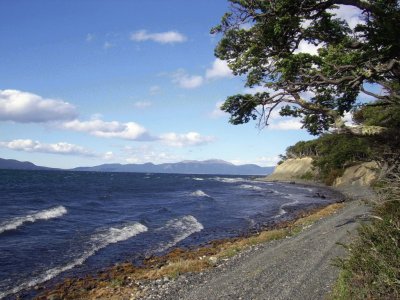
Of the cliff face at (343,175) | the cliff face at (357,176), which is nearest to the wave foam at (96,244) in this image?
the cliff face at (343,175)

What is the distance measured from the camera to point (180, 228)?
3262 centimetres

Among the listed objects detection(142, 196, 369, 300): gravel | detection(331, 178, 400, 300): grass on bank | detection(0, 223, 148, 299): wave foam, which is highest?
detection(331, 178, 400, 300): grass on bank

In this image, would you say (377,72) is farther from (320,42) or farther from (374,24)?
(320,42)

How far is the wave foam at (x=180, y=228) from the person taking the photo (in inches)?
1039

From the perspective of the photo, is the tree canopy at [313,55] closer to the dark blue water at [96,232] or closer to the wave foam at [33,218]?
A: the dark blue water at [96,232]

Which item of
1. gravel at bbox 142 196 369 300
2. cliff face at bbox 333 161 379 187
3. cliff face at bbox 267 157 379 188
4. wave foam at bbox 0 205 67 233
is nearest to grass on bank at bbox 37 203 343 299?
gravel at bbox 142 196 369 300

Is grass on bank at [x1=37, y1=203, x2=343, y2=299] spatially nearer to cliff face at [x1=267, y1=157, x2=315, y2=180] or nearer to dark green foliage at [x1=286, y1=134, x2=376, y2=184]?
dark green foliage at [x1=286, y1=134, x2=376, y2=184]

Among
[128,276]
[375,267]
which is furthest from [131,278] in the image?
[375,267]

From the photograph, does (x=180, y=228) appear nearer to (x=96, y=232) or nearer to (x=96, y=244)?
(x=96, y=232)

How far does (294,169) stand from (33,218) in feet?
322

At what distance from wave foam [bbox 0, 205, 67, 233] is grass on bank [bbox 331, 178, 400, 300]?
27.4 meters

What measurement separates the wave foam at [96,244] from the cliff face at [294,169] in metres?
82.1

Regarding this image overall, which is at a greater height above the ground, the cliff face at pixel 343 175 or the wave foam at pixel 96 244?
the cliff face at pixel 343 175

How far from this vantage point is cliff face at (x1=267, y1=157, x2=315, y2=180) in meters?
112
